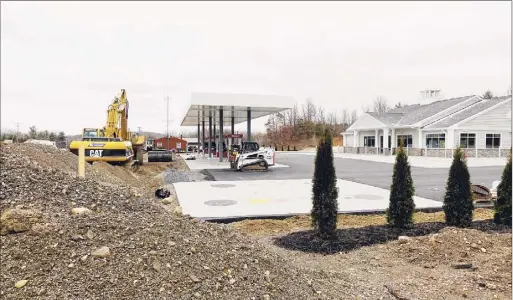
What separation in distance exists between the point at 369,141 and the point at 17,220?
40.3 m

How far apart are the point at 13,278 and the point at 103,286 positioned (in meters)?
0.92

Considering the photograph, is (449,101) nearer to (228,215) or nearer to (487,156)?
(487,156)

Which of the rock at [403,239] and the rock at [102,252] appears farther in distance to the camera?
the rock at [403,239]

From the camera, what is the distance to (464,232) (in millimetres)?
5566

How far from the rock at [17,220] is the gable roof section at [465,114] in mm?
33225

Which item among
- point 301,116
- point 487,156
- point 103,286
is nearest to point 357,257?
point 103,286

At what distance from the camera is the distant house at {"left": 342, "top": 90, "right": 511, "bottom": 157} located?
3131 cm

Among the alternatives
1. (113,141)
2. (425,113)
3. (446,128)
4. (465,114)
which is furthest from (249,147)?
(425,113)

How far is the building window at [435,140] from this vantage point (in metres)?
32.3

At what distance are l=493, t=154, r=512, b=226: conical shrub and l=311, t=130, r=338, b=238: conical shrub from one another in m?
3.23

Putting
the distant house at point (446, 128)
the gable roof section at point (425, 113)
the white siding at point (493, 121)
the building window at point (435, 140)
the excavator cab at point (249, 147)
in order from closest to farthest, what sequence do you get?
the excavator cab at point (249, 147)
the distant house at point (446, 128)
the white siding at point (493, 121)
the building window at point (435, 140)
the gable roof section at point (425, 113)

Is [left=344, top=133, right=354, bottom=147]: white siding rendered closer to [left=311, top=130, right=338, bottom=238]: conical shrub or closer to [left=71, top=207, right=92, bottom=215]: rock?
[left=311, top=130, right=338, bottom=238]: conical shrub

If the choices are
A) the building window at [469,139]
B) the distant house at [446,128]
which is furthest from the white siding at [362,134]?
the building window at [469,139]

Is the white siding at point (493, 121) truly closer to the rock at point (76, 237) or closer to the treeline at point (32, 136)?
the treeline at point (32, 136)
